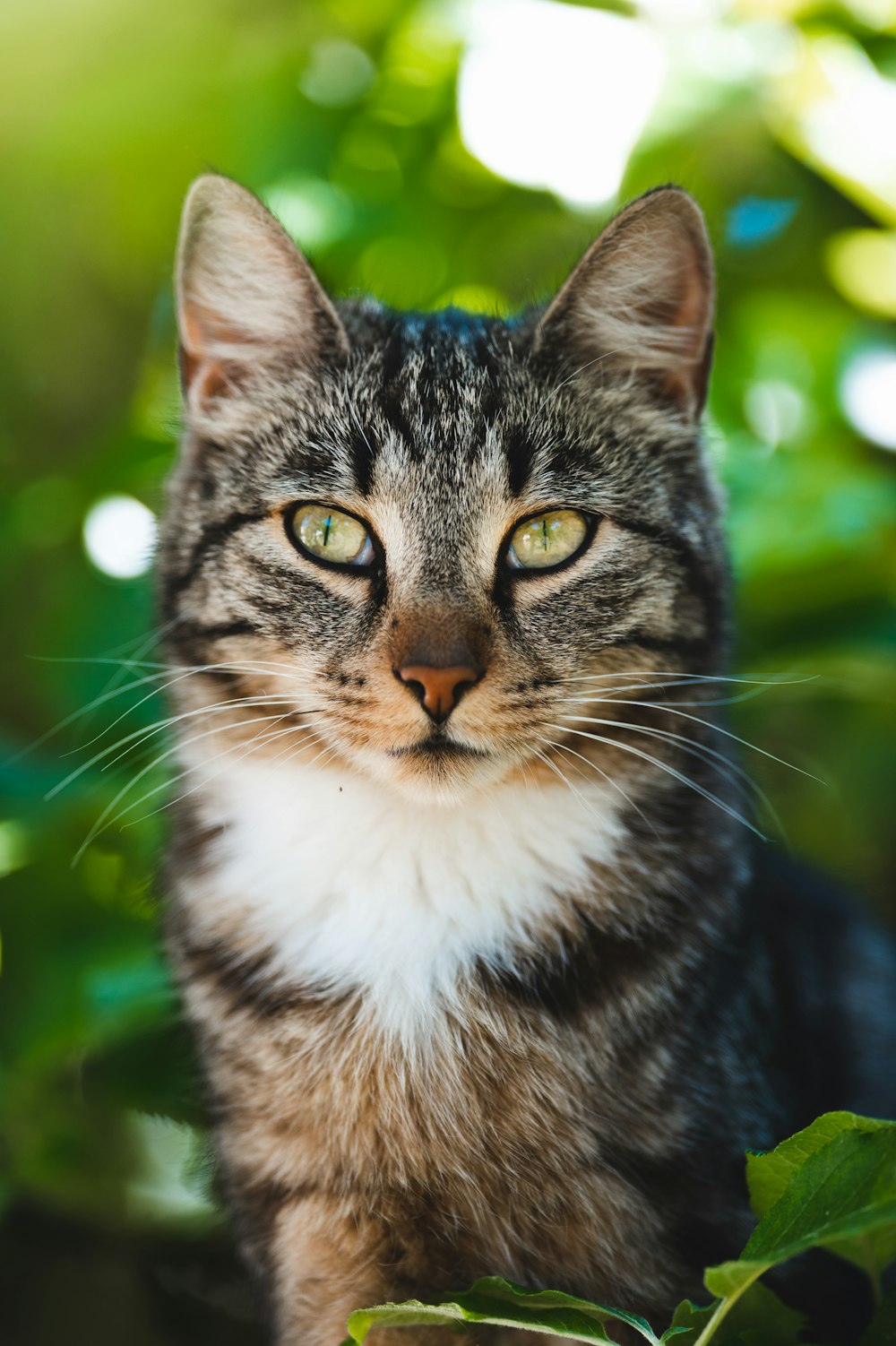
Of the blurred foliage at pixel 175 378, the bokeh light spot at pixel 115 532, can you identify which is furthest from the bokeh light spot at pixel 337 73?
the bokeh light spot at pixel 115 532

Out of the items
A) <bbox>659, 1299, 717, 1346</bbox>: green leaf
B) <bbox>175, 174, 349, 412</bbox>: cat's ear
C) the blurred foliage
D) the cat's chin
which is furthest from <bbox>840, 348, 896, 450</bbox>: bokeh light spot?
<bbox>659, 1299, 717, 1346</bbox>: green leaf

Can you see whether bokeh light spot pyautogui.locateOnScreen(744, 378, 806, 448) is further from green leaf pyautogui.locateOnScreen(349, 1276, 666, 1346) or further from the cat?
green leaf pyautogui.locateOnScreen(349, 1276, 666, 1346)

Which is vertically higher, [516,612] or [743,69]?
[743,69]

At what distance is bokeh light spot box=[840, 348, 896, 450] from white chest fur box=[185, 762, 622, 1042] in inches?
45.2

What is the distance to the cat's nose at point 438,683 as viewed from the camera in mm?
991

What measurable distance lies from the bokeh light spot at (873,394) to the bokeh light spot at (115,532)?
119 centimetres

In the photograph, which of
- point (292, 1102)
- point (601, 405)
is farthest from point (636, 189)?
point (292, 1102)

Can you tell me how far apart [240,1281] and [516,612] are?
914 millimetres

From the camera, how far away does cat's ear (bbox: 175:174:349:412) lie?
118cm

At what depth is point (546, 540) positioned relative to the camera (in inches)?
44.5

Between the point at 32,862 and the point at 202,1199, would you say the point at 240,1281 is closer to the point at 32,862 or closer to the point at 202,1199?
the point at 202,1199

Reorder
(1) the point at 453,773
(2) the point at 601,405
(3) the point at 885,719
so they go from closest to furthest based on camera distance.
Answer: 1. (1) the point at 453,773
2. (2) the point at 601,405
3. (3) the point at 885,719

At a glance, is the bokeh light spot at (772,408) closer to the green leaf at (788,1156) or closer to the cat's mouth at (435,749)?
the cat's mouth at (435,749)

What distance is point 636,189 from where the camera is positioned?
1822 millimetres
